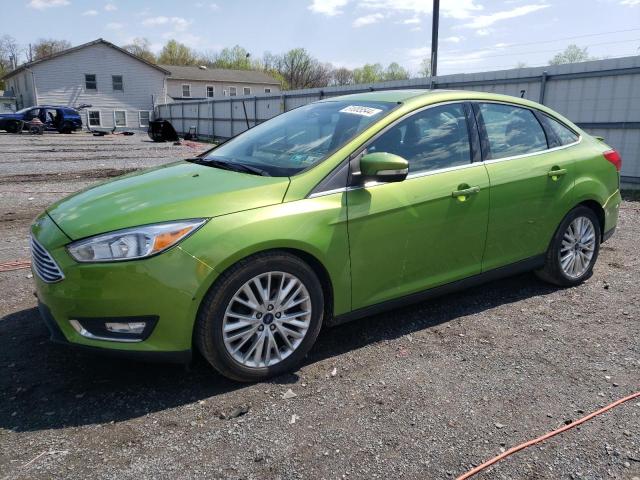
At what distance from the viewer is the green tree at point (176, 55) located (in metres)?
84.9

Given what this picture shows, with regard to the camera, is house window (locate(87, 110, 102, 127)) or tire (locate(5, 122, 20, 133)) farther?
house window (locate(87, 110, 102, 127))

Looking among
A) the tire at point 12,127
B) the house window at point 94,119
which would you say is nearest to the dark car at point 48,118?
the tire at point 12,127

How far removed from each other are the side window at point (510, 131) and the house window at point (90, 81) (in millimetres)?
44154

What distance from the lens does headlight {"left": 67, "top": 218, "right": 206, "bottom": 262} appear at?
273 centimetres

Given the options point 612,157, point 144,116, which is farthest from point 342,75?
point 612,157

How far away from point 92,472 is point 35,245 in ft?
4.75

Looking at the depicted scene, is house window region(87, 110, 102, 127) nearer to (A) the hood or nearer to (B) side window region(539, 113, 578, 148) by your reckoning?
(A) the hood

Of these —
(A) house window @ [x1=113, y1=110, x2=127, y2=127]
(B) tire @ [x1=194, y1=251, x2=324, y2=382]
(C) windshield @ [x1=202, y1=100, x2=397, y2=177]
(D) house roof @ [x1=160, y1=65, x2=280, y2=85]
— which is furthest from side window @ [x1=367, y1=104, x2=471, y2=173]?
(D) house roof @ [x1=160, y1=65, x2=280, y2=85]

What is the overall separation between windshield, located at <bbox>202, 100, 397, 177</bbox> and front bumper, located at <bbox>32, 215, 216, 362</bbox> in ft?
3.06

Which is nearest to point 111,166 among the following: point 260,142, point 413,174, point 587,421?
point 260,142

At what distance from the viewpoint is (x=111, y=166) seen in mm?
14625

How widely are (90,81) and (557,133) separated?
146 ft

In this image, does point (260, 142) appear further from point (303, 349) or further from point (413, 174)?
point (303, 349)

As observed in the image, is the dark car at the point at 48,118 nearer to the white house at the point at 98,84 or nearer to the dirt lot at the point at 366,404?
the white house at the point at 98,84
